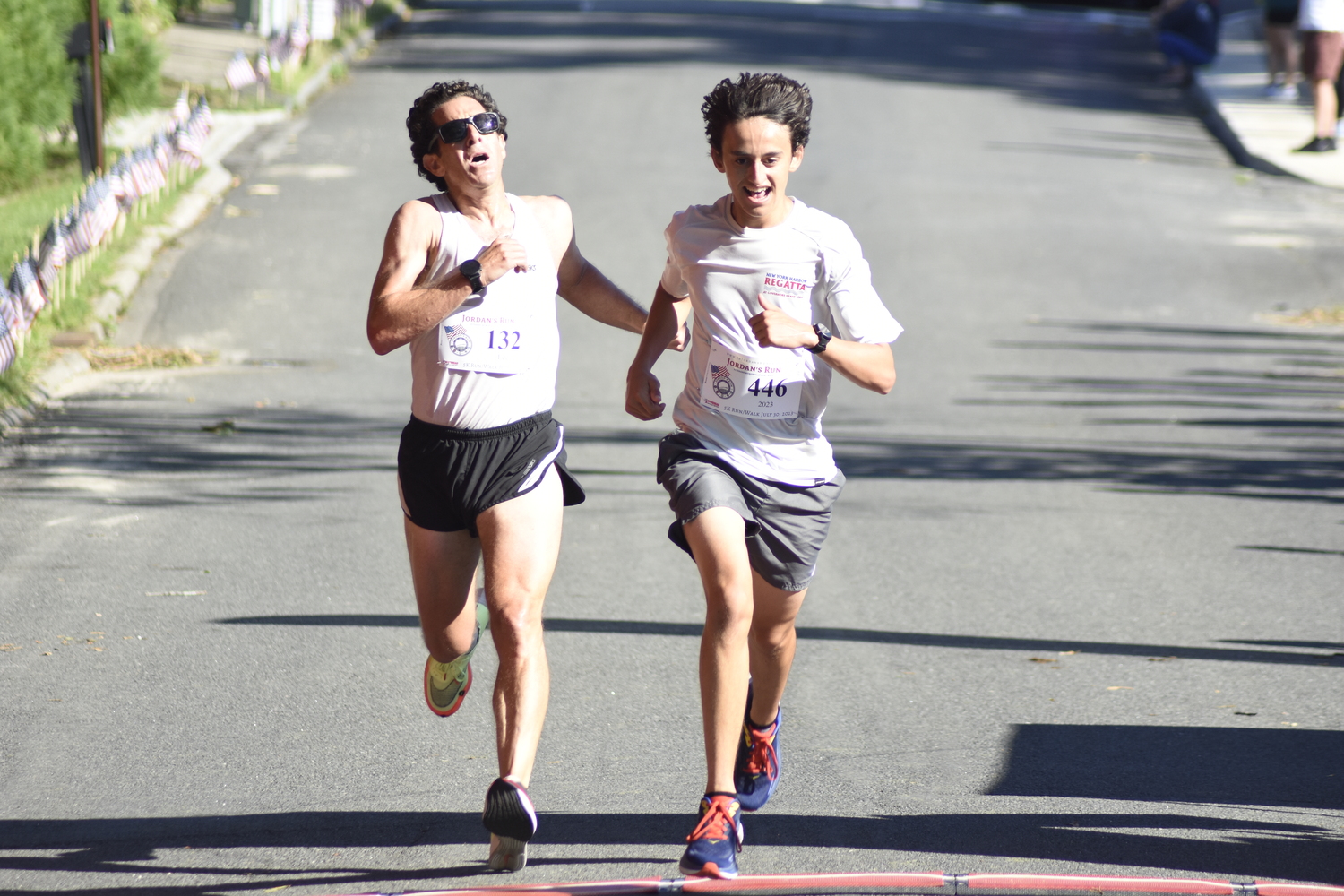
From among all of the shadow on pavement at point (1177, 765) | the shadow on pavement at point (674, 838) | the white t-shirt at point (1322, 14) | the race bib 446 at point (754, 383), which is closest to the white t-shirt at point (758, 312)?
the race bib 446 at point (754, 383)

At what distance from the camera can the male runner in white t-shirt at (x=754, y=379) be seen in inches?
170

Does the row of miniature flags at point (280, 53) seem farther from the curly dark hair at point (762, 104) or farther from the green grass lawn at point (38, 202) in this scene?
the curly dark hair at point (762, 104)

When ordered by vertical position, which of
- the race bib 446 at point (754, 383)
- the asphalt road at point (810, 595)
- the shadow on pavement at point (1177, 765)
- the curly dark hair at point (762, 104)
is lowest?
the asphalt road at point (810, 595)

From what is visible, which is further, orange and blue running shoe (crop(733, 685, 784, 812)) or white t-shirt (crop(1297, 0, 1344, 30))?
white t-shirt (crop(1297, 0, 1344, 30))

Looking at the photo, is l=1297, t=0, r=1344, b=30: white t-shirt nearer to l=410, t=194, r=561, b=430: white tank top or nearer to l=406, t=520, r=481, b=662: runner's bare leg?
l=410, t=194, r=561, b=430: white tank top

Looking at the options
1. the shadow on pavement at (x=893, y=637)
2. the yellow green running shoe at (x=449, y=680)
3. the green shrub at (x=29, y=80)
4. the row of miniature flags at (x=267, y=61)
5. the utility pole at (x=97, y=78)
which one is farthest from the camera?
the row of miniature flags at (x=267, y=61)

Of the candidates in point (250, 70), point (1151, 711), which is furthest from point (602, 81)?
point (1151, 711)

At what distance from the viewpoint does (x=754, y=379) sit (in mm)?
4457

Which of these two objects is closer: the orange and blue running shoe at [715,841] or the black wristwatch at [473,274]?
the orange and blue running shoe at [715,841]

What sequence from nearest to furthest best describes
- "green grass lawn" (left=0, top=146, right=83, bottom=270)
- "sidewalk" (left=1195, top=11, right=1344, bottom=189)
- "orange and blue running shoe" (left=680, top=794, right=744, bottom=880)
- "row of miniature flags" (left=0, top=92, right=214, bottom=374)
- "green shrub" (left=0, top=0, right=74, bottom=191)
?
"orange and blue running shoe" (left=680, top=794, right=744, bottom=880)
"row of miniature flags" (left=0, top=92, right=214, bottom=374)
"green grass lawn" (left=0, top=146, right=83, bottom=270)
"green shrub" (left=0, top=0, right=74, bottom=191)
"sidewalk" (left=1195, top=11, right=1344, bottom=189)

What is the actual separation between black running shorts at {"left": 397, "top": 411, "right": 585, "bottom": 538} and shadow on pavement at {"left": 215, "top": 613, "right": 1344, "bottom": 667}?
2.11 meters

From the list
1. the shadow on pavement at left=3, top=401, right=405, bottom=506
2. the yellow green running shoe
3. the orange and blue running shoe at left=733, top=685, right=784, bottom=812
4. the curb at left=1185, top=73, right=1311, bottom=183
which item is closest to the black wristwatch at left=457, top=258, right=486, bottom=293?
the yellow green running shoe

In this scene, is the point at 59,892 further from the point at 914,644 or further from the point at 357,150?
the point at 357,150

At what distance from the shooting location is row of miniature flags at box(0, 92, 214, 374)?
34.3 ft
